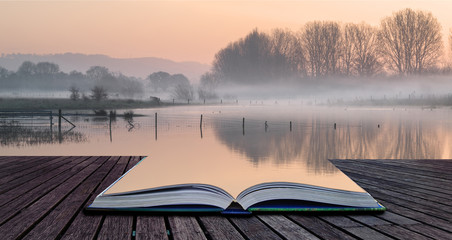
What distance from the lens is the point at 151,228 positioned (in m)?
2.83

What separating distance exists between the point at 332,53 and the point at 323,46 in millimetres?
1505

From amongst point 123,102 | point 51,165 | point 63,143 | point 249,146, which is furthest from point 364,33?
point 51,165

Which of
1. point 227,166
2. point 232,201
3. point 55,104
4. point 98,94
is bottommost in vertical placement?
point 227,166

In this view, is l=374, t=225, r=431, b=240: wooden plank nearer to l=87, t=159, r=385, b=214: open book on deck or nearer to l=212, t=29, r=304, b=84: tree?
l=87, t=159, r=385, b=214: open book on deck

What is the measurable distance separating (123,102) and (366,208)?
5491 cm

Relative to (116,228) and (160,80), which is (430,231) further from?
(160,80)

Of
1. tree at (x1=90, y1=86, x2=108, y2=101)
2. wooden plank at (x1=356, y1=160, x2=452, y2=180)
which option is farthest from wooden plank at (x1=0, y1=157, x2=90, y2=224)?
tree at (x1=90, y1=86, x2=108, y2=101)

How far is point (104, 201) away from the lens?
3.22 meters

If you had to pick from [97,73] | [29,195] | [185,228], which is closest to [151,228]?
[185,228]

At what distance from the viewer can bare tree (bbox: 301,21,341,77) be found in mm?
51062

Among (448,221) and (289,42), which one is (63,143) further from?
(289,42)

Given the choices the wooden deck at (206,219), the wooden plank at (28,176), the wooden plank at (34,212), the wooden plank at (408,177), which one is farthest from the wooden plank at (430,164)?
the wooden plank at (28,176)

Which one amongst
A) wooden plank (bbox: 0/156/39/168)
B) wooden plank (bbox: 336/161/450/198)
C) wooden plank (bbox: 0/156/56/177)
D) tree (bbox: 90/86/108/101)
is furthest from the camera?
tree (bbox: 90/86/108/101)

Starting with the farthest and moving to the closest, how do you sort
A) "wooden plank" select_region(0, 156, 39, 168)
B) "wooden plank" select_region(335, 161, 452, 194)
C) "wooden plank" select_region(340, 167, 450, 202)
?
1. "wooden plank" select_region(0, 156, 39, 168)
2. "wooden plank" select_region(335, 161, 452, 194)
3. "wooden plank" select_region(340, 167, 450, 202)
